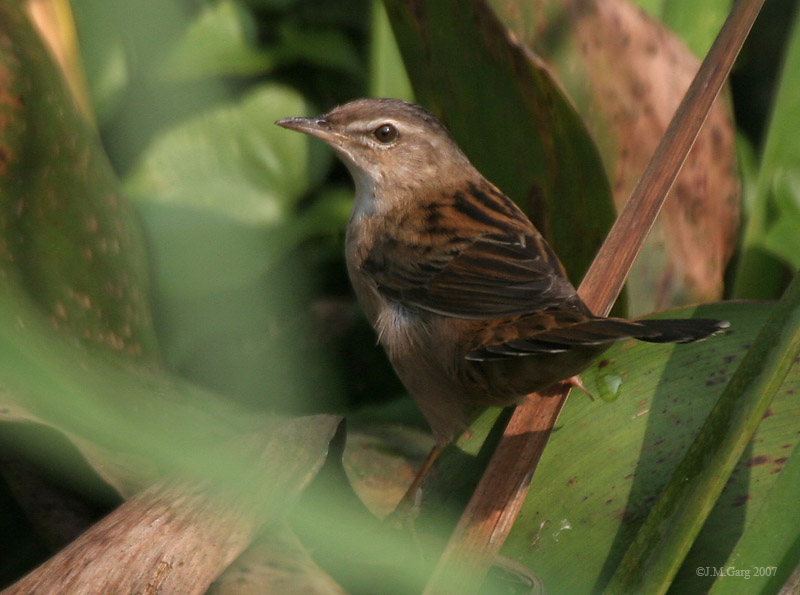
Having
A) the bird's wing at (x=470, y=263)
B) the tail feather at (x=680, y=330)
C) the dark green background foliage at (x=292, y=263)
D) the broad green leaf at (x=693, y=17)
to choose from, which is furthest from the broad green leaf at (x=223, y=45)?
the tail feather at (x=680, y=330)

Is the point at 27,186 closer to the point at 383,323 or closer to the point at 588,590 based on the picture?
the point at 383,323

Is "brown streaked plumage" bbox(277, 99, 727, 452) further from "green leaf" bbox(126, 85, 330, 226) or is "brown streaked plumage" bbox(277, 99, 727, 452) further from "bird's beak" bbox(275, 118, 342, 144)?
"green leaf" bbox(126, 85, 330, 226)

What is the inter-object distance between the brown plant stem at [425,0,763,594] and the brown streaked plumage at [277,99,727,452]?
0.07 metres

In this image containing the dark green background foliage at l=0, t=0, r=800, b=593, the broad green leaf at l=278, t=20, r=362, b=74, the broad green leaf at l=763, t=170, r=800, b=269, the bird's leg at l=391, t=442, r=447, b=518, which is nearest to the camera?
the dark green background foliage at l=0, t=0, r=800, b=593

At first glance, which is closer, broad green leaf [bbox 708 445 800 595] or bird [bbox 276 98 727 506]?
broad green leaf [bbox 708 445 800 595]

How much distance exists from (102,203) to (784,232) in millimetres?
→ 1766

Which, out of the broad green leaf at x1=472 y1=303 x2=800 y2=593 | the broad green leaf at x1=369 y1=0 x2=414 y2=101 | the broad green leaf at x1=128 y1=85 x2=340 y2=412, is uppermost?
the broad green leaf at x1=369 y1=0 x2=414 y2=101

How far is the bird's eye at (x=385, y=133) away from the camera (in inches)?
91.2

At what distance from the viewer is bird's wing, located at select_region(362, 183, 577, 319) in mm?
1870

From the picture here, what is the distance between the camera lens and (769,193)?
2.47m

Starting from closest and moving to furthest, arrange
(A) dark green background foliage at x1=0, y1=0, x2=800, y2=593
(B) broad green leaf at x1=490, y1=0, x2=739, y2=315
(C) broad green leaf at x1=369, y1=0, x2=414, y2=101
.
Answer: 1. (A) dark green background foliage at x1=0, y1=0, x2=800, y2=593
2. (B) broad green leaf at x1=490, y1=0, x2=739, y2=315
3. (C) broad green leaf at x1=369, y1=0, x2=414, y2=101

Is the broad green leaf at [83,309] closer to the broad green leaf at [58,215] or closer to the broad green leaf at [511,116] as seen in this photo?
the broad green leaf at [58,215]

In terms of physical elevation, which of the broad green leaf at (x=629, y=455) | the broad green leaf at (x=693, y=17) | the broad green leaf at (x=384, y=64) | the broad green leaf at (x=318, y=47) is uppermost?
the broad green leaf at (x=693, y=17)

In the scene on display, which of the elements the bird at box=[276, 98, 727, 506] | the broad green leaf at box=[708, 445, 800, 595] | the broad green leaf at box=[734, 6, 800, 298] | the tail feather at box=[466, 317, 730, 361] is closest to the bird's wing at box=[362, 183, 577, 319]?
the bird at box=[276, 98, 727, 506]
